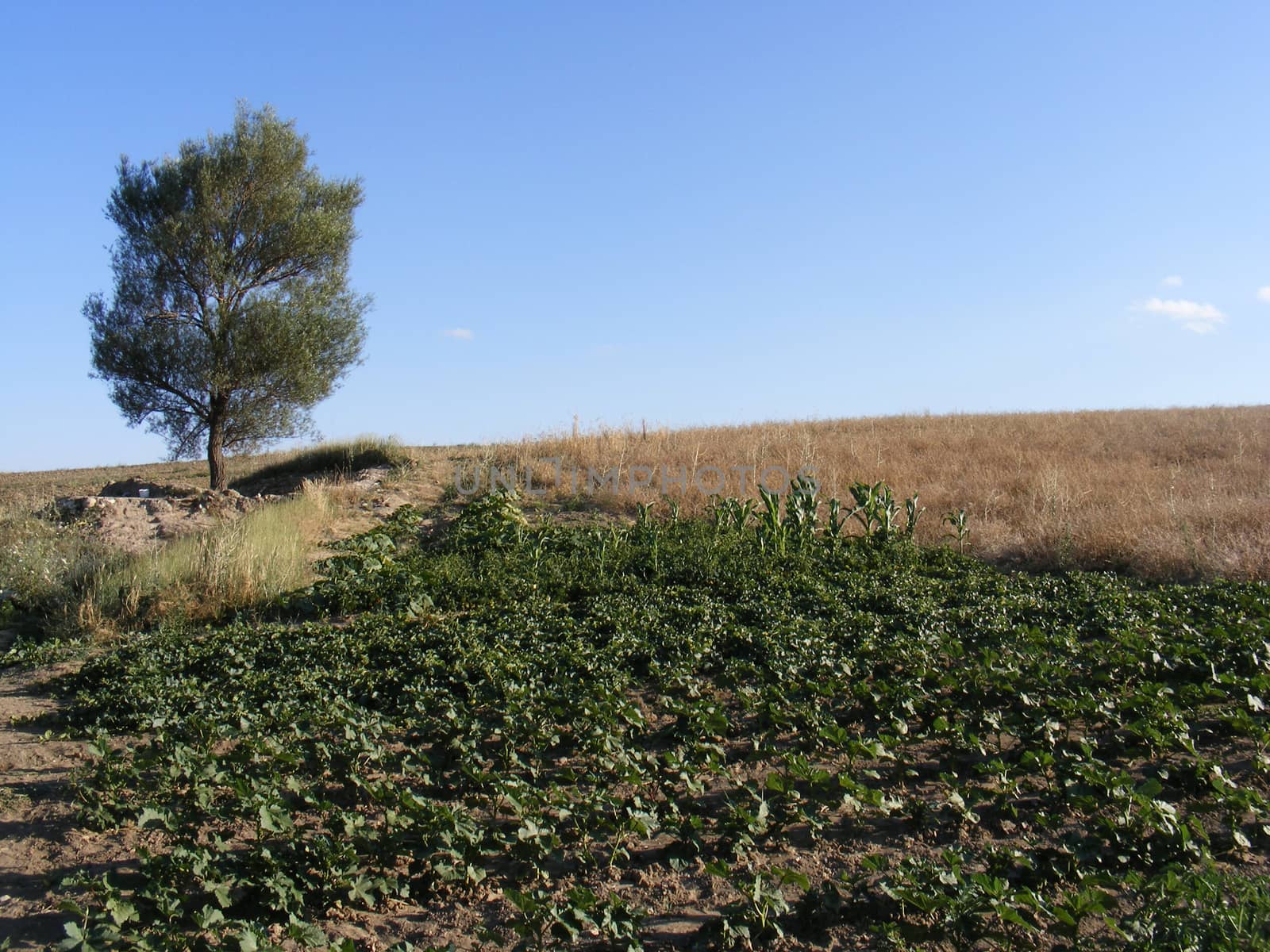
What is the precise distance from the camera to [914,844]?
13.0ft

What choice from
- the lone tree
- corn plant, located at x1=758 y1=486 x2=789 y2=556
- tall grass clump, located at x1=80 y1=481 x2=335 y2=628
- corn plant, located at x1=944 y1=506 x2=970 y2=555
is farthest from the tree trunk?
corn plant, located at x1=944 y1=506 x2=970 y2=555

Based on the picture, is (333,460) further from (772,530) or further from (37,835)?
(37,835)

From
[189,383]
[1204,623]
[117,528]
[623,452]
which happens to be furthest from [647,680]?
[189,383]

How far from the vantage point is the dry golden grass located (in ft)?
34.0

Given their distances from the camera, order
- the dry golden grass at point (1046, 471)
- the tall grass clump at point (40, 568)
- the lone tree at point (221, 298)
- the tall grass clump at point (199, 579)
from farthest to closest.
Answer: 1. the lone tree at point (221, 298)
2. the dry golden grass at point (1046, 471)
3. the tall grass clump at point (40, 568)
4. the tall grass clump at point (199, 579)

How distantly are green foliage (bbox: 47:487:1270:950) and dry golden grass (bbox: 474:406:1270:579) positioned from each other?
8.23ft

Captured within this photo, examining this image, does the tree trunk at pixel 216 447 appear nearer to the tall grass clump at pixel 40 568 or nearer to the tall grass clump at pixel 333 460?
the tall grass clump at pixel 333 460

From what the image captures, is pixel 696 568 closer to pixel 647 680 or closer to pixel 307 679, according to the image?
pixel 647 680

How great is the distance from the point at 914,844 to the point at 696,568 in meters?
5.15

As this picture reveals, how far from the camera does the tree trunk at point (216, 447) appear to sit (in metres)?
17.6

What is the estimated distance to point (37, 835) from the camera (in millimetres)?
3994

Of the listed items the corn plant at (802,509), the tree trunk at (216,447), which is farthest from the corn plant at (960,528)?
the tree trunk at (216,447)

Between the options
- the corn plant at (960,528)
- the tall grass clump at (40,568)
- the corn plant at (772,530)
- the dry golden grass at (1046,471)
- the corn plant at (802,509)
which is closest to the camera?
the tall grass clump at (40,568)

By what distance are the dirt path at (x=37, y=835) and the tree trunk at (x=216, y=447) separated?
12857 mm
